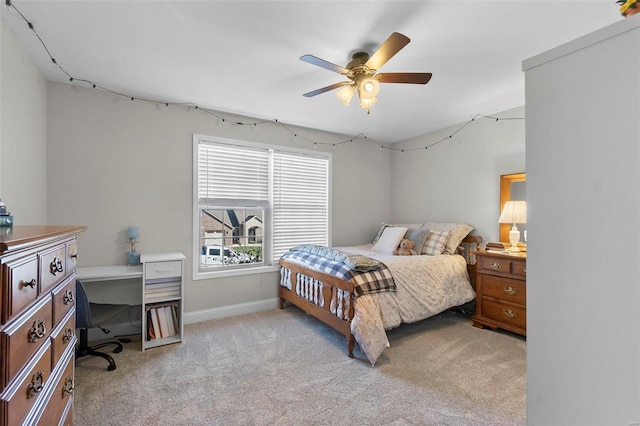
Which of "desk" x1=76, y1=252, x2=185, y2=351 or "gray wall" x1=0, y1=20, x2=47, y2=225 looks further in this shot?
"desk" x1=76, y1=252, x2=185, y2=351

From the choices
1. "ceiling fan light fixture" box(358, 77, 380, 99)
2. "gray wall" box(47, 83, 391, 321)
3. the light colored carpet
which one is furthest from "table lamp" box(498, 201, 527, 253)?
"gray wall" box(47, 83, 391, 321)

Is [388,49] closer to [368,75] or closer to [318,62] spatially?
[368,75]

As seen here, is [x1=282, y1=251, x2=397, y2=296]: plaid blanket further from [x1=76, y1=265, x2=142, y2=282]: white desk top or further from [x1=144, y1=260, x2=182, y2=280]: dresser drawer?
[x1=76, y1=265, x2=142, y2=282]: white desk top

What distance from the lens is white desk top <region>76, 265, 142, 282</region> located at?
2.52 metres

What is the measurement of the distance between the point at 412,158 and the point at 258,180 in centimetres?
245

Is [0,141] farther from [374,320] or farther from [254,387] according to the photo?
[374,320]

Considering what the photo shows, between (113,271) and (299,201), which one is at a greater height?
(299,201)

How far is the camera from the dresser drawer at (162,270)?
2678mm

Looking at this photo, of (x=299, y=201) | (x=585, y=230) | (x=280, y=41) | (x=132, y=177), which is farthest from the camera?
(x=299, y=201)

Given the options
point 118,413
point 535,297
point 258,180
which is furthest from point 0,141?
point 535,297

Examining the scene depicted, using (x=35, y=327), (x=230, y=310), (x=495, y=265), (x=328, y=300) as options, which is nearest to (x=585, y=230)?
(x=35, y=327)

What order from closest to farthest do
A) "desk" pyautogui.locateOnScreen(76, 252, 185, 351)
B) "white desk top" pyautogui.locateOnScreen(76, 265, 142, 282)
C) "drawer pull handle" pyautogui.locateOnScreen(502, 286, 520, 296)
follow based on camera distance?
"white desk top" pyautogui.locateOnScreen(76, 265, 142, 282) < "desk" pyautogui.locateOnScreen(76, 252, 185, 351) < "drawer pull handle" pyautogui.locateOnScreen(502, 286, 520, 296)

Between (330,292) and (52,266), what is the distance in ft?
6.76

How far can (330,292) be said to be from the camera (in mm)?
2805
